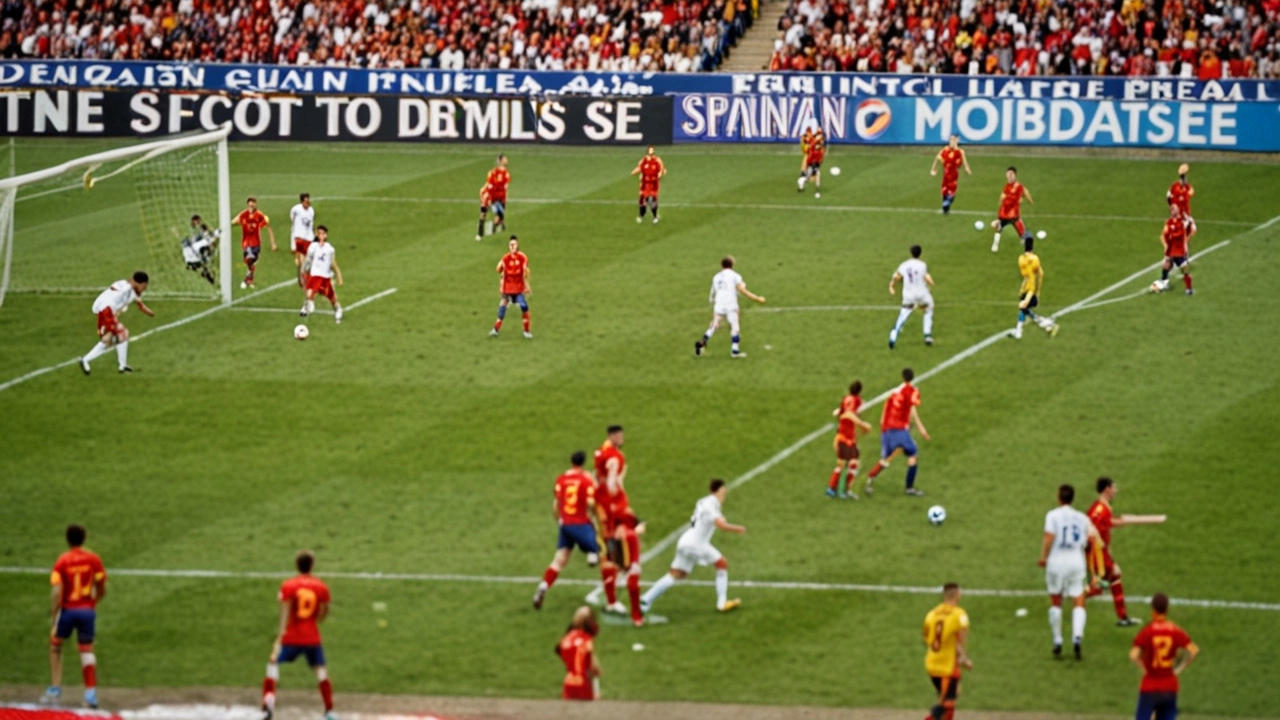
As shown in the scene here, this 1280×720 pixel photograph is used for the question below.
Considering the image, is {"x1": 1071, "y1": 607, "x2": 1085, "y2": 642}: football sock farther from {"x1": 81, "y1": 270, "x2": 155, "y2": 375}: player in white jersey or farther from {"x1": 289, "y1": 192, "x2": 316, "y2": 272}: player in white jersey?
{"x1": 289, "y1": 192, "x2": 316, "y2": 272}: player in white jersey

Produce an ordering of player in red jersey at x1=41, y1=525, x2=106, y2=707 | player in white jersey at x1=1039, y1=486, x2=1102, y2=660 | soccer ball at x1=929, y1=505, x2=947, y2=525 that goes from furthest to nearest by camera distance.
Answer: soccer ball at x1=929, y1=505, x2=947, y2=525 → player in white jersey at x1=1039, y1=486, x2=1102, y2=660 → player in red jersey at x1=41, y1=525, x2=106, y2=707

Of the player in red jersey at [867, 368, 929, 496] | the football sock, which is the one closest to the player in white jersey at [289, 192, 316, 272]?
the player in red jersey at [867, 368, 929, 496]

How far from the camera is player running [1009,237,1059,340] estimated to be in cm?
3198

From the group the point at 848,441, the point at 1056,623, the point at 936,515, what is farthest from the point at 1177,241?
the point at 1056,623

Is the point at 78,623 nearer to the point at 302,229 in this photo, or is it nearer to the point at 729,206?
the point at 302,229

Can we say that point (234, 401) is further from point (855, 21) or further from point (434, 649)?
point (855, 21)

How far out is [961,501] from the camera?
1011 inches

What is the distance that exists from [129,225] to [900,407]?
2402 centimetres

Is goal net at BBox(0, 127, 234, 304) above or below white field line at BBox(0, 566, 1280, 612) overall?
above

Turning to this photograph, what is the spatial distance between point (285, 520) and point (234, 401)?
5.77 m

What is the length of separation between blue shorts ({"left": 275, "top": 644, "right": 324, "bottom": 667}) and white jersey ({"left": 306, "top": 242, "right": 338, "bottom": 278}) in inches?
643

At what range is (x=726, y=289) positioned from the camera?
103ft

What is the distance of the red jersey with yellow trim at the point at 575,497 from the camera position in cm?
2134

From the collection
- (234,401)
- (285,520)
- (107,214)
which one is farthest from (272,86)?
(285,520)
